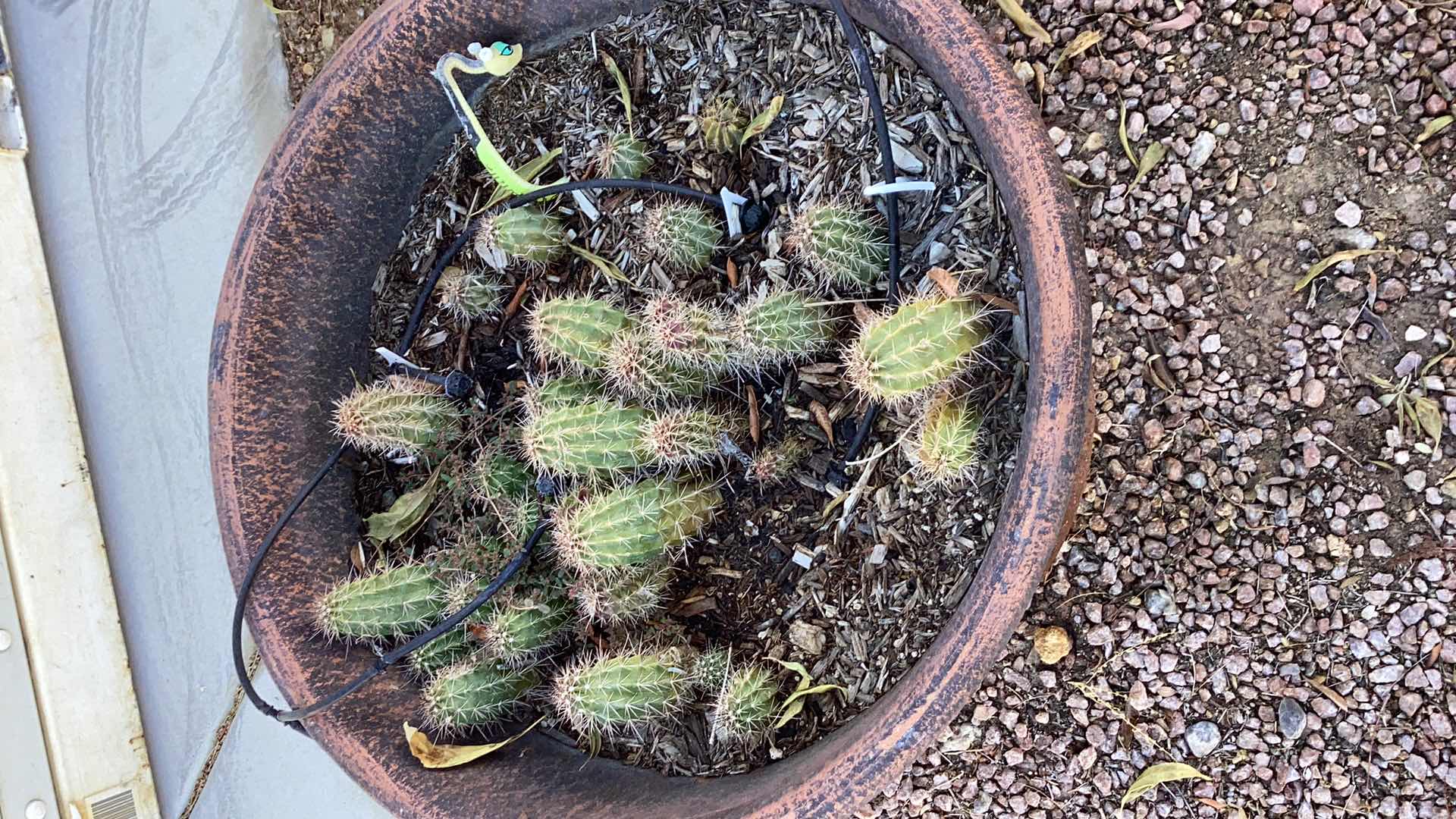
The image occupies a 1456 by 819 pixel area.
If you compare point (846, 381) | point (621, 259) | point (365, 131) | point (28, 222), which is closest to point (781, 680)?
point (846, 381)

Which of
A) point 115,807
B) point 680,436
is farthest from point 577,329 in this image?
point 115,807

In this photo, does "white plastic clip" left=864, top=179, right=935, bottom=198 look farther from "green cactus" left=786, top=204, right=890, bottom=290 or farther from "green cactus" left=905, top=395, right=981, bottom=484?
"green cactus" left=905, top=395, right=981, bottom=484

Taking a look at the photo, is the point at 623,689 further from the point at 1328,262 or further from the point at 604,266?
the point at 1328,262

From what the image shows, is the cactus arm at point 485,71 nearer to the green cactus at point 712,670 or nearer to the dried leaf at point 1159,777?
the green cactus at point 712,670

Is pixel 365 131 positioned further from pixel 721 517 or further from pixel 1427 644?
pixel 1427 644

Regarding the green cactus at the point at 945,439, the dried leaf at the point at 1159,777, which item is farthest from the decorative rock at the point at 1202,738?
the green cactus at the point at 945,439

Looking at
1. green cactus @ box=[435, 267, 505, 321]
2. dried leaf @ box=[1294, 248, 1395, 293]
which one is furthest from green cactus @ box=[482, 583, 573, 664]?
dried leaf @ box=[1294, 248, 1395, 293]

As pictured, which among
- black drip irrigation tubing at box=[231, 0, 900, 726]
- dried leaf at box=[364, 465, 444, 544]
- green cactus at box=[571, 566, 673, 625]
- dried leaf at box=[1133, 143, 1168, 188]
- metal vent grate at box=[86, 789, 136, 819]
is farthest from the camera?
metal vent grate at box=[86, 789, 136, 819]
